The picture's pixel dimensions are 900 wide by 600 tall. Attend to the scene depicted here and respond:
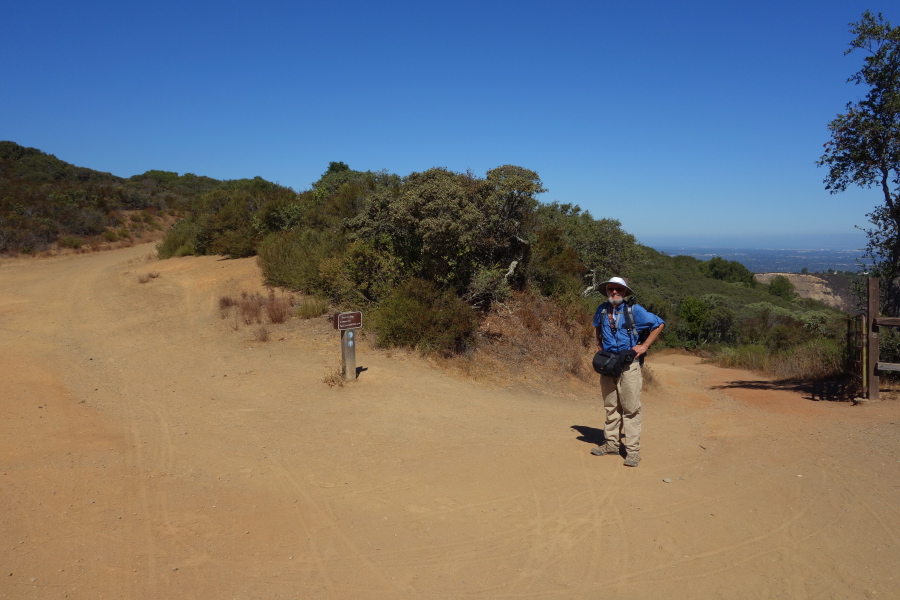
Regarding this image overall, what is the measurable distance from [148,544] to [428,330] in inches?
262

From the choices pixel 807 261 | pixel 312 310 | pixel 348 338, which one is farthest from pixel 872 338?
pixel 807 261

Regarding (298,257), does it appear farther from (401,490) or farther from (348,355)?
(401,490)

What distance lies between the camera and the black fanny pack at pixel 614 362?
18.4ft

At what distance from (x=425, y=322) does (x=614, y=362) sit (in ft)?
17.1

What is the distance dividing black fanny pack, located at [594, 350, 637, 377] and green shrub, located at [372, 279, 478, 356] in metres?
4.83

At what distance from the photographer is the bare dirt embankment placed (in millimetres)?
3836

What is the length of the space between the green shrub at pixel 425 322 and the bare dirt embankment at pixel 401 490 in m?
0.77

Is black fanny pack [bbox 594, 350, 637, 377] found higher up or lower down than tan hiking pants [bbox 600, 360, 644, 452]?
higher up

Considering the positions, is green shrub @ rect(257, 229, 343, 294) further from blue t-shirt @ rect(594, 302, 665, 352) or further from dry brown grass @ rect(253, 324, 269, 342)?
blue t-shirt @ rect(594, 302, 665, 352)

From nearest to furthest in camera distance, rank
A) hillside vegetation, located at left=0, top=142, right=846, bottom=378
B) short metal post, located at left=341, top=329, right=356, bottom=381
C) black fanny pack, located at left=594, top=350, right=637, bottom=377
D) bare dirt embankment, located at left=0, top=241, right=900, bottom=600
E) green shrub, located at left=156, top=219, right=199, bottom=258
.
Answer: bare dirt embankment, located at left=0, top=241, right=900, bottom=600 < black fanny pack, located at left=594, top=350, right=637, bottom=377 < short metal post, located at left=341, top=329, right=356, bottom=381 < hillside vegetation, located at left=0, top=142, right=846, bottom=378 < green shrub, located at left=156, top=219, right=199, bottom=258

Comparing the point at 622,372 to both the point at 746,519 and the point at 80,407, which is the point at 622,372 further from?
the point at 80,407

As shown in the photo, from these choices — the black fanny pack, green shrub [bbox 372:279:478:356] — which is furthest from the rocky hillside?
the black fanny pack

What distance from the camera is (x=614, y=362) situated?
5.64 metres

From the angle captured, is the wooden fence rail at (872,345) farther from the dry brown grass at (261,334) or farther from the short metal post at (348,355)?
the dry brown grass at (261,334)
